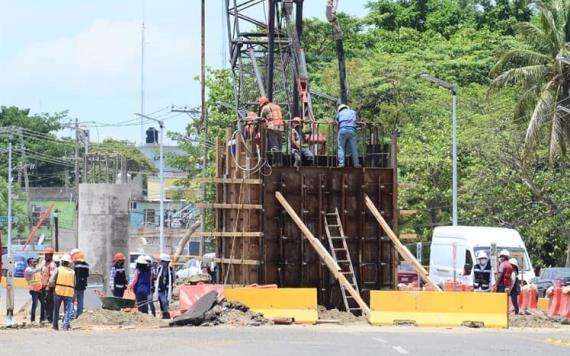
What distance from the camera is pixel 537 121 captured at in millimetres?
49375

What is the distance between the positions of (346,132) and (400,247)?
3.08 m

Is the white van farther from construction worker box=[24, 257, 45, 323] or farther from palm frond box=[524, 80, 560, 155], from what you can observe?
construction worker box=[24, 257, 45, 323]

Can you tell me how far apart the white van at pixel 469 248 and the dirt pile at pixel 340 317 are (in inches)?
351

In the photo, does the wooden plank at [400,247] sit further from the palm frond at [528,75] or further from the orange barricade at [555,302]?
the palm frond at [528,75]

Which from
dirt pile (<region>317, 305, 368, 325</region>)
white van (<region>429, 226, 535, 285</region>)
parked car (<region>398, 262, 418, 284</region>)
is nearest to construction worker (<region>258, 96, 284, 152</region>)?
dirt pile (<region>317, 305, 368, 325</region>)

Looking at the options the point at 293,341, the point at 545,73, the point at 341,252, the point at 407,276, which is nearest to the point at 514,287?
the point at 341,252

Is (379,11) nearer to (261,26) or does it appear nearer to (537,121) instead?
(537,121)

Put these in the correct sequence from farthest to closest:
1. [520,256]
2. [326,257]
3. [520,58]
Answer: [520,58], [520,256], [326,257]

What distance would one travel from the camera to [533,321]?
30156 millimetres

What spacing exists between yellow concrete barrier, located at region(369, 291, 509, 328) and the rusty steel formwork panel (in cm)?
377

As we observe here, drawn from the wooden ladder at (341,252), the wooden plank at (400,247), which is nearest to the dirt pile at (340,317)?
the wooden ladder at (341,252)

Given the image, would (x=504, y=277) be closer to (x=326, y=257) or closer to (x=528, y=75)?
(x=326, y=257)

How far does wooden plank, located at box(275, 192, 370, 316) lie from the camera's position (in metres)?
29.5

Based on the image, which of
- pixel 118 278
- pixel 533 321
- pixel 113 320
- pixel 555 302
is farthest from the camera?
pixel 555 302
